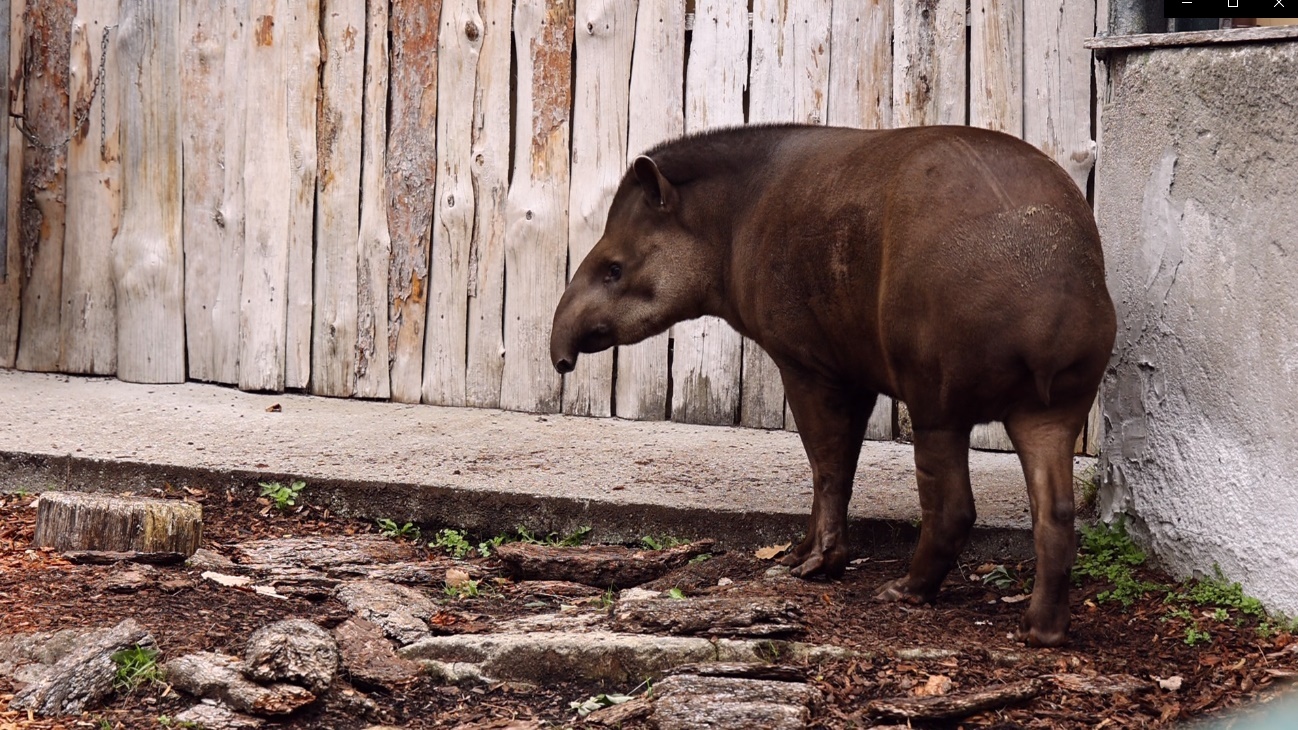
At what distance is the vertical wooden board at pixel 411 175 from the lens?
24.8 feet

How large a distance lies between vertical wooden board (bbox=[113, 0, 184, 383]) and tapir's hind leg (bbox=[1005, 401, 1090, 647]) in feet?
16.7

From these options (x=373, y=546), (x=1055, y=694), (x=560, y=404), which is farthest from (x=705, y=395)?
(x=1055, y=694)

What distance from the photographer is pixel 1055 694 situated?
412 cm

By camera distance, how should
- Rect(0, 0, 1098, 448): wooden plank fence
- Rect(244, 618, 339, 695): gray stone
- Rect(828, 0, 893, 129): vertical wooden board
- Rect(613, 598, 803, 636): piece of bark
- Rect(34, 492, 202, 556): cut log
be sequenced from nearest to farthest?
Rect(244, 618, 339, 695): gray stone
Rect(613, 598, 803, 636): piece of bark
Rect(34, 492, 202, 556): cut log
Rect(828, 0, 893, 129): vertical wooden board
Rect(0, 0, 1098, 448): wooden plank fence

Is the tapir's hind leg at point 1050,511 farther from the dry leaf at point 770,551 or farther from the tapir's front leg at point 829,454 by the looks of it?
the dry leaf at point 770,551

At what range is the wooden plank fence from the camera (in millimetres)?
7164

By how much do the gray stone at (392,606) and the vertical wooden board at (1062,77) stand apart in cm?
353

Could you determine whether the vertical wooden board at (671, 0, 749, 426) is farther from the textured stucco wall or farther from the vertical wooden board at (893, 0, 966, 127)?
the textured stucco wall

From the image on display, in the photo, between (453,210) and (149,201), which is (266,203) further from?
(453,210)

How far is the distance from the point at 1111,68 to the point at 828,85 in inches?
70.6

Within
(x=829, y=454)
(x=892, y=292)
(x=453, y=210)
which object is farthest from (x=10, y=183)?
(x=892, y=292)

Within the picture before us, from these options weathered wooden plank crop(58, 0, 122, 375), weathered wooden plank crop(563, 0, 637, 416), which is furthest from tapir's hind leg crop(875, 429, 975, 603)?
weathered wooden plank crop(58, 0, 122, 375)

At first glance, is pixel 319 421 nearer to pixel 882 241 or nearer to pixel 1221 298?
pixel 882 241

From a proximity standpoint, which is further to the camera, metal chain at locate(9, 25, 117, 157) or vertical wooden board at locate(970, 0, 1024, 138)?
metal chain at locate(9, 25, 117, 157)
